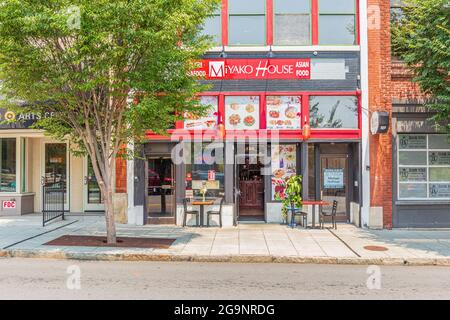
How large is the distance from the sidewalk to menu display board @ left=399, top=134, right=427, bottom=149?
8.74 feet

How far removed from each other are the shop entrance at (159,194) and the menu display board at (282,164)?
3.31m

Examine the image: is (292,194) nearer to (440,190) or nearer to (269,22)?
(440,190)

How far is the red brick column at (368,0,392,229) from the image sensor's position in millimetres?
12188

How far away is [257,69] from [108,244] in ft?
22.5

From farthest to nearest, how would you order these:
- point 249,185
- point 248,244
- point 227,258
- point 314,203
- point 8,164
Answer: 1. point 8,164
2. point 249,185
3. point 314,203
4. point 248,244
5. point 227,258

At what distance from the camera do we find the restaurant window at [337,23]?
12.7m

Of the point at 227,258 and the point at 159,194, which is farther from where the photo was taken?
the point at 159,194

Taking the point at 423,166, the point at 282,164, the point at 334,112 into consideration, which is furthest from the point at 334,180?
the point at 423,166

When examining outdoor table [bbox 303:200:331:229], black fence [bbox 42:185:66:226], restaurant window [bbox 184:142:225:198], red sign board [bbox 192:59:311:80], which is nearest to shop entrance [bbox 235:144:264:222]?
restaurant window [bbox 184:142:225:198]

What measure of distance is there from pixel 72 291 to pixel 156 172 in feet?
23.1

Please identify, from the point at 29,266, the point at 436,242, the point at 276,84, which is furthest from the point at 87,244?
the point at 436,242

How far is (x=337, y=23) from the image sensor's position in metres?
12.8

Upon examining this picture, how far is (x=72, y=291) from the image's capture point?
6105mm

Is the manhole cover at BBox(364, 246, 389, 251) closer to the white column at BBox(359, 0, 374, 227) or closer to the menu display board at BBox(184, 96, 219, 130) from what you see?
the white column at BBox(359, 0, 374, 227)
